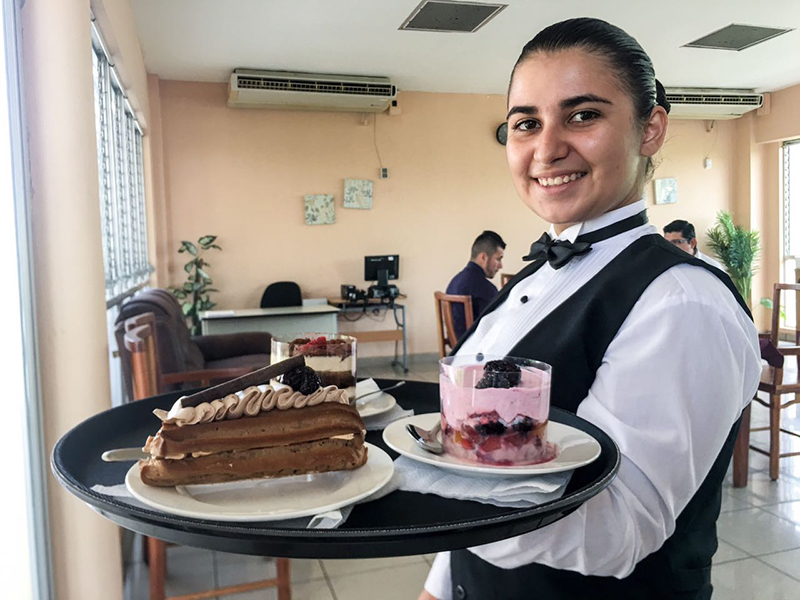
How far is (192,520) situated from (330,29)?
16.8 feet

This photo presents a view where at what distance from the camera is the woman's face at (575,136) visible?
0.96 metres

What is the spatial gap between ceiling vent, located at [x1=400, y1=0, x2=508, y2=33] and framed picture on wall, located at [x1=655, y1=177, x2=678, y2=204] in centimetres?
414

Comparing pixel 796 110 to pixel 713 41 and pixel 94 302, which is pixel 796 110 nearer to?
pixel 713 41

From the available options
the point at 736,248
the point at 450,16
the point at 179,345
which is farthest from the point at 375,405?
the point at 736,248

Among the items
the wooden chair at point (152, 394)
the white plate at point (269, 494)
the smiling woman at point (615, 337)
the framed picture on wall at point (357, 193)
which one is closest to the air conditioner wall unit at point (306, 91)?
the framed picture on wall at point (357, 193)

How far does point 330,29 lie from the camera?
5.09 m

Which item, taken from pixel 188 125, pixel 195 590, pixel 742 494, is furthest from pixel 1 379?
pixel 188 125

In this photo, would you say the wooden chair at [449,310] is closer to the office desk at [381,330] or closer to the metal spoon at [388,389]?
the office desk at [381,330]

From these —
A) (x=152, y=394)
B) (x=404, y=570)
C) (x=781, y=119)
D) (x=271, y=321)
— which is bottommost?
(x=404, y=570)

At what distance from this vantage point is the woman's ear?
41.0 inches

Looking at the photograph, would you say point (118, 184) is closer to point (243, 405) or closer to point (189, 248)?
point (189, 248)

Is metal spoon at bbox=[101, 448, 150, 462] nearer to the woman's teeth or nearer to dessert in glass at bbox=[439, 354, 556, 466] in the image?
dessert in glass at bbox=[439, 354, 556, 466]

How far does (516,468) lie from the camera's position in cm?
68

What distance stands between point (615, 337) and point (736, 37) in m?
5.87
